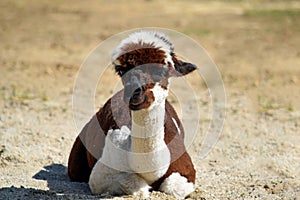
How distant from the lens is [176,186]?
6750 mm

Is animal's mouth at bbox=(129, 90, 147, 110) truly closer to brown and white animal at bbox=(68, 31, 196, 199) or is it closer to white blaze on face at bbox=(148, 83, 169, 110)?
brown and white animal at bbox=(68, 31, 196, 199)

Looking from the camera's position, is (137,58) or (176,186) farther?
(176,186)

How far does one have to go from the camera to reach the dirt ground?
26.1ft

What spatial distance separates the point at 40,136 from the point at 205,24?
11591 millimetres

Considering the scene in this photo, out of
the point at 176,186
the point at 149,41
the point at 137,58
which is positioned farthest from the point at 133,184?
the point at 149,41

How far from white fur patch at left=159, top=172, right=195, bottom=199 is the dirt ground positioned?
0.12 meters

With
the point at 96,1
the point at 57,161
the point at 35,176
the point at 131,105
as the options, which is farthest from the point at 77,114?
the point at 96,1

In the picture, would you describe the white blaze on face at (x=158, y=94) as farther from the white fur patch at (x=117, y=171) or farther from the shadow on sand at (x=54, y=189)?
the shadow on sand at (x=54, y=189)

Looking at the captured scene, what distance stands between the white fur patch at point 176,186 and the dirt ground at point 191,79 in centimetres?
12

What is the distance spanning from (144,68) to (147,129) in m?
0.56

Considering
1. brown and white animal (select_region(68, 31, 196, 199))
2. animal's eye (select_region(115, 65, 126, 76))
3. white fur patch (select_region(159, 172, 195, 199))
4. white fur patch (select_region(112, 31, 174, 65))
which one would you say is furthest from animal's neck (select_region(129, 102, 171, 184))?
white fur patch (select_region(112, 31, 174, 65))

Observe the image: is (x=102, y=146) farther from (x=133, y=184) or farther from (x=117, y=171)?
(x=133, y=184)

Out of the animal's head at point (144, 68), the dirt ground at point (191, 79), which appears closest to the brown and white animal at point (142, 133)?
the animal's head at point (144, 68)

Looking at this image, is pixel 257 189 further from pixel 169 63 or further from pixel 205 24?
pixel 205 24
